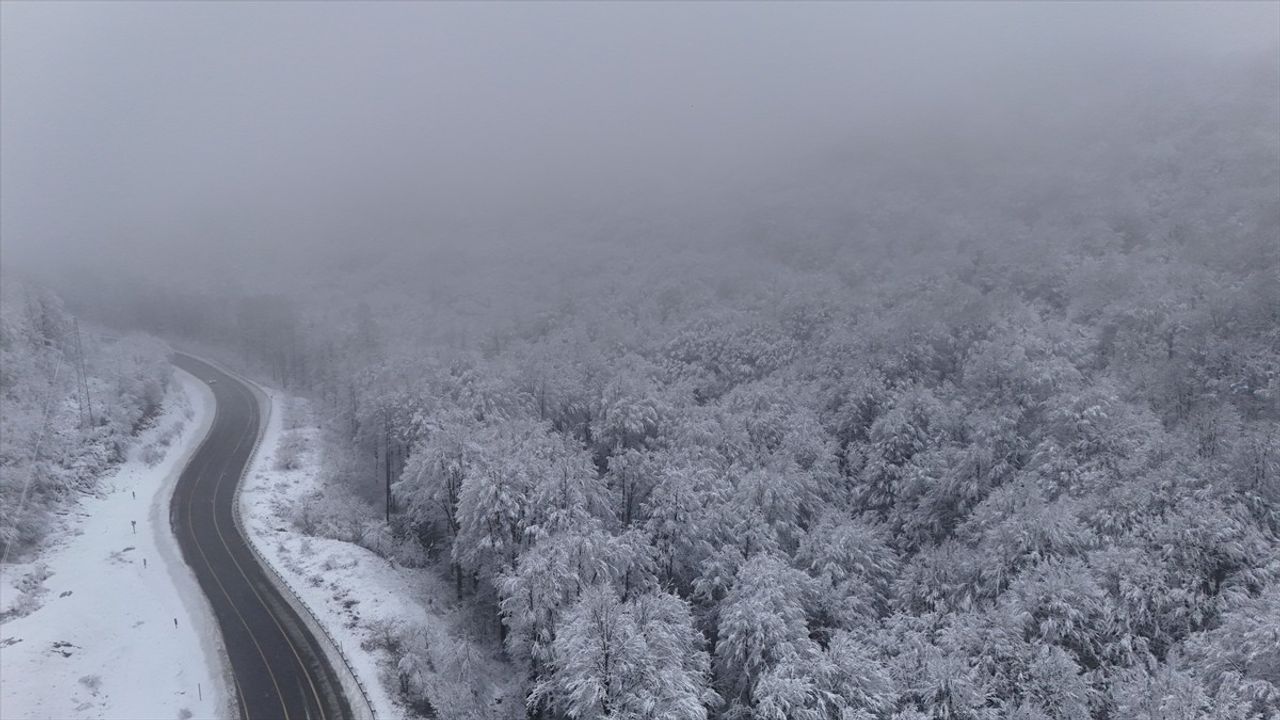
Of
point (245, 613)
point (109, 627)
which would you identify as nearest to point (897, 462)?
point (245, 613)

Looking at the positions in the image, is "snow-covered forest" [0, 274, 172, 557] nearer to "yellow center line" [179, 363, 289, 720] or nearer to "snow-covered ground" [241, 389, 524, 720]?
"yellow center line" [179, 363, 289, 720]

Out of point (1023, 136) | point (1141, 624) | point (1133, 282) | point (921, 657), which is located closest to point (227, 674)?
point (921, 657)

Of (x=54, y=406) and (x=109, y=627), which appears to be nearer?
(x=109, y=627)

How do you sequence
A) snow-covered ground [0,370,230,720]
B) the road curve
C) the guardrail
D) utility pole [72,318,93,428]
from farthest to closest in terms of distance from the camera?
utility pole [72,318,93,428], the guardrail, the road curve, snow-covered ground [0,370,230,720]

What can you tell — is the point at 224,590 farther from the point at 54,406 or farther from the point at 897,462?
the point at 897,462

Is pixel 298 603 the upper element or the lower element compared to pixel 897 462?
upper

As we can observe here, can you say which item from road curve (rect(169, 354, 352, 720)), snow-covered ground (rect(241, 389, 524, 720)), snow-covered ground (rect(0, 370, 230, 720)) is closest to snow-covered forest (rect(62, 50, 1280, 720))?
snow-covered ground (rect(241, 389, 524, 720))

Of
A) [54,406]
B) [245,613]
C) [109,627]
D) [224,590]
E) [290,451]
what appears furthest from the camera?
[290,451]

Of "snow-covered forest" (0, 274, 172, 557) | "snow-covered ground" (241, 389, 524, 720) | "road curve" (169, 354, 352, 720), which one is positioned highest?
"snow-covered forest" (0, 274, 172, 557)
